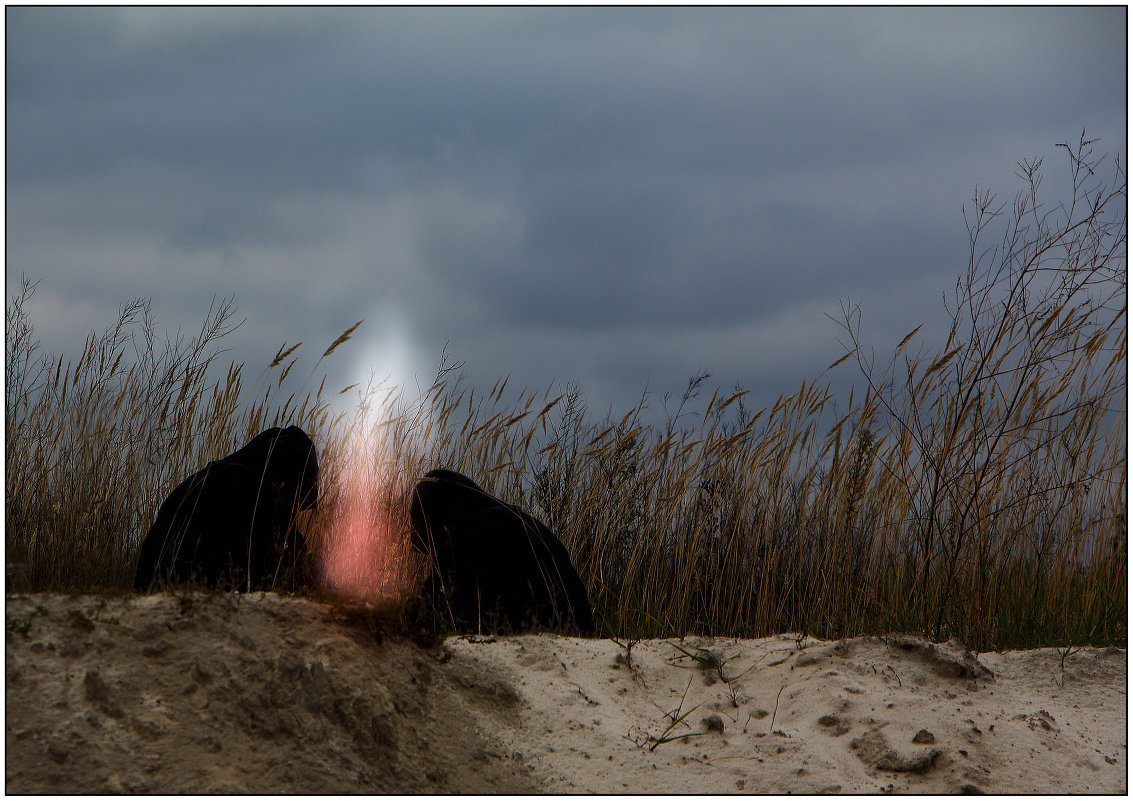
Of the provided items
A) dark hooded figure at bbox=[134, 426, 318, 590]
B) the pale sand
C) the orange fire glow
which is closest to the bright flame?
the orange fire glow

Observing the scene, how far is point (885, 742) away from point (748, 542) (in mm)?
1555

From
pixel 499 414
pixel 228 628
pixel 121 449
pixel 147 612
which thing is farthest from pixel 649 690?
pixel 121 449

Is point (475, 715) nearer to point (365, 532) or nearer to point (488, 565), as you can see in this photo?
point (488, 565)

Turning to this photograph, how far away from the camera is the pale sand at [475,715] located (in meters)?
1.48

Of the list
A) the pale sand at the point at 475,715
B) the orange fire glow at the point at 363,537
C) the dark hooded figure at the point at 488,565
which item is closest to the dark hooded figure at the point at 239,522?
the orange fire glow at the point at 363,537

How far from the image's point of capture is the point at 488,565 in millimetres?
2693

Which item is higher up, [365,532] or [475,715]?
[365,532]

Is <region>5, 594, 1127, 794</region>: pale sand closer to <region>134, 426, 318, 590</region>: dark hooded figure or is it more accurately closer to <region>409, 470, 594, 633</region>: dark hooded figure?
<region>409, 470, 594, 633</region>: dark hooded figure

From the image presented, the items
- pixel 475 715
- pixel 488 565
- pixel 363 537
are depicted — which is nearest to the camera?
pixel 475 715

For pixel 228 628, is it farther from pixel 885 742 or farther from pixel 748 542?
pixel 748 542

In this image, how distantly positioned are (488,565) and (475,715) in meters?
0.84

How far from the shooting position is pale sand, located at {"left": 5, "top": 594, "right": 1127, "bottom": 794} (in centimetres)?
148

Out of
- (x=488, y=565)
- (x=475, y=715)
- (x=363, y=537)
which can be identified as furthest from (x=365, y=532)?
(x=475, y=715)

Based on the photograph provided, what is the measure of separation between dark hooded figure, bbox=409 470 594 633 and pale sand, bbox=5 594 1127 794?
39 cm
